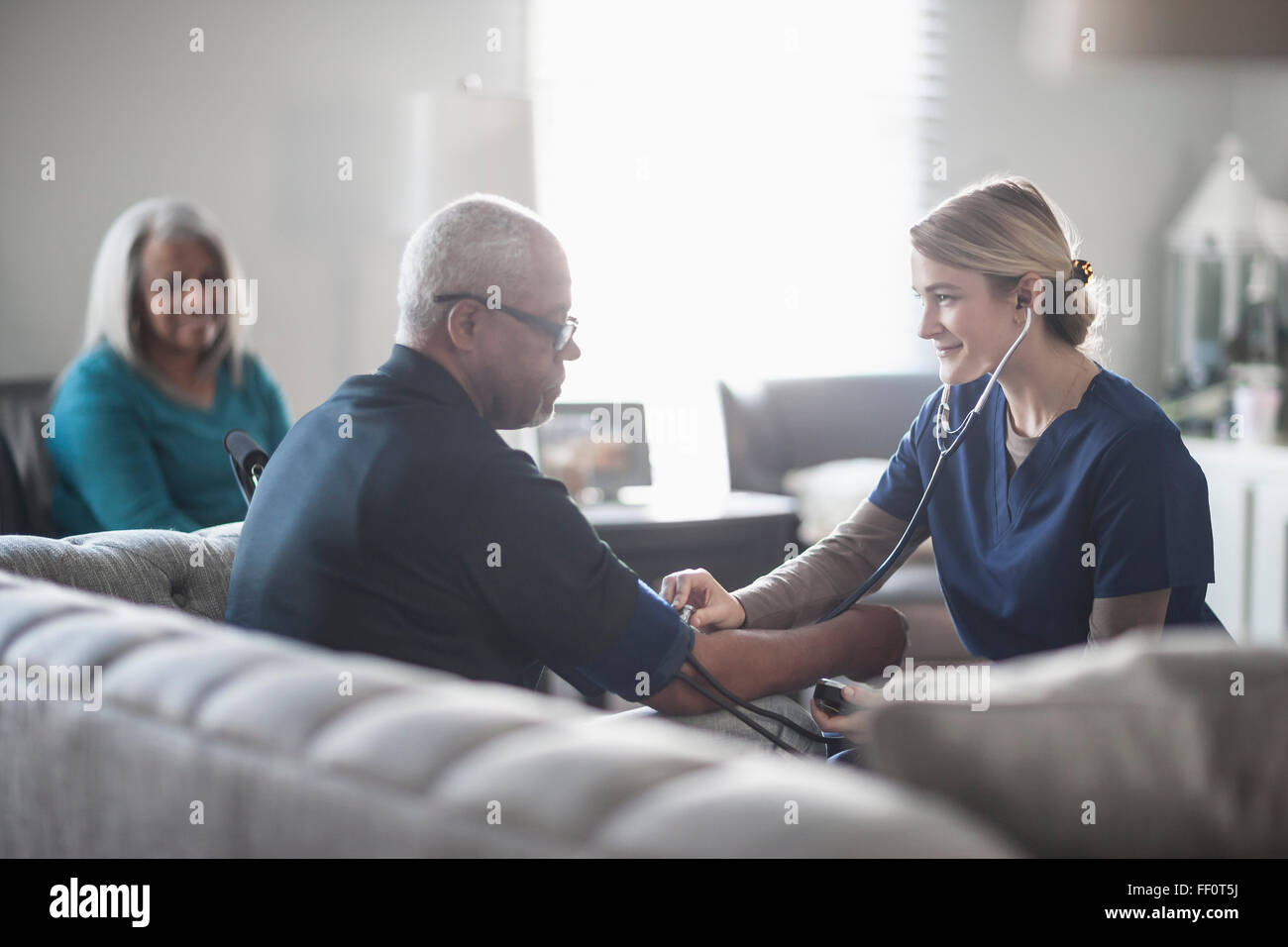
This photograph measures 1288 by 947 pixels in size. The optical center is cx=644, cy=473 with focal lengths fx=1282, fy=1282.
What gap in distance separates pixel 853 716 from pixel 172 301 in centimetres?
188

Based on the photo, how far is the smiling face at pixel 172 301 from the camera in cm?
266

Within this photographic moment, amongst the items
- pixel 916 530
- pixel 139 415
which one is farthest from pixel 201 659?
pixel 139 415

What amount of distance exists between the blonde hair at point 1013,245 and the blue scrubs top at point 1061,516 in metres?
0.09

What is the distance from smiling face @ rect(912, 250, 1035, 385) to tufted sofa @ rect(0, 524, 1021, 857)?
1.05 metres

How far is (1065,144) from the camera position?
448cm

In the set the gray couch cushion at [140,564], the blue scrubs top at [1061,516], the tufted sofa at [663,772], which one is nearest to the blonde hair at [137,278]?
the gray couch cushion at [140,564]

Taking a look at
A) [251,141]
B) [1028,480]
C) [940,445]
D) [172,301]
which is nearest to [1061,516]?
[1028,480]

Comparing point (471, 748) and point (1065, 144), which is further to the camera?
point (1065, 144)

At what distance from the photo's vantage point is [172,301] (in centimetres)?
268

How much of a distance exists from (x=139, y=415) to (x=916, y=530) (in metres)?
1.59

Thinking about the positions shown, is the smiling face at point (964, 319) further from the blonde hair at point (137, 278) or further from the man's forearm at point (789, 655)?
the blonde hair at point (137, 278)

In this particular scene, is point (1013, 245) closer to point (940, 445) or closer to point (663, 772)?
point (940, 445)
